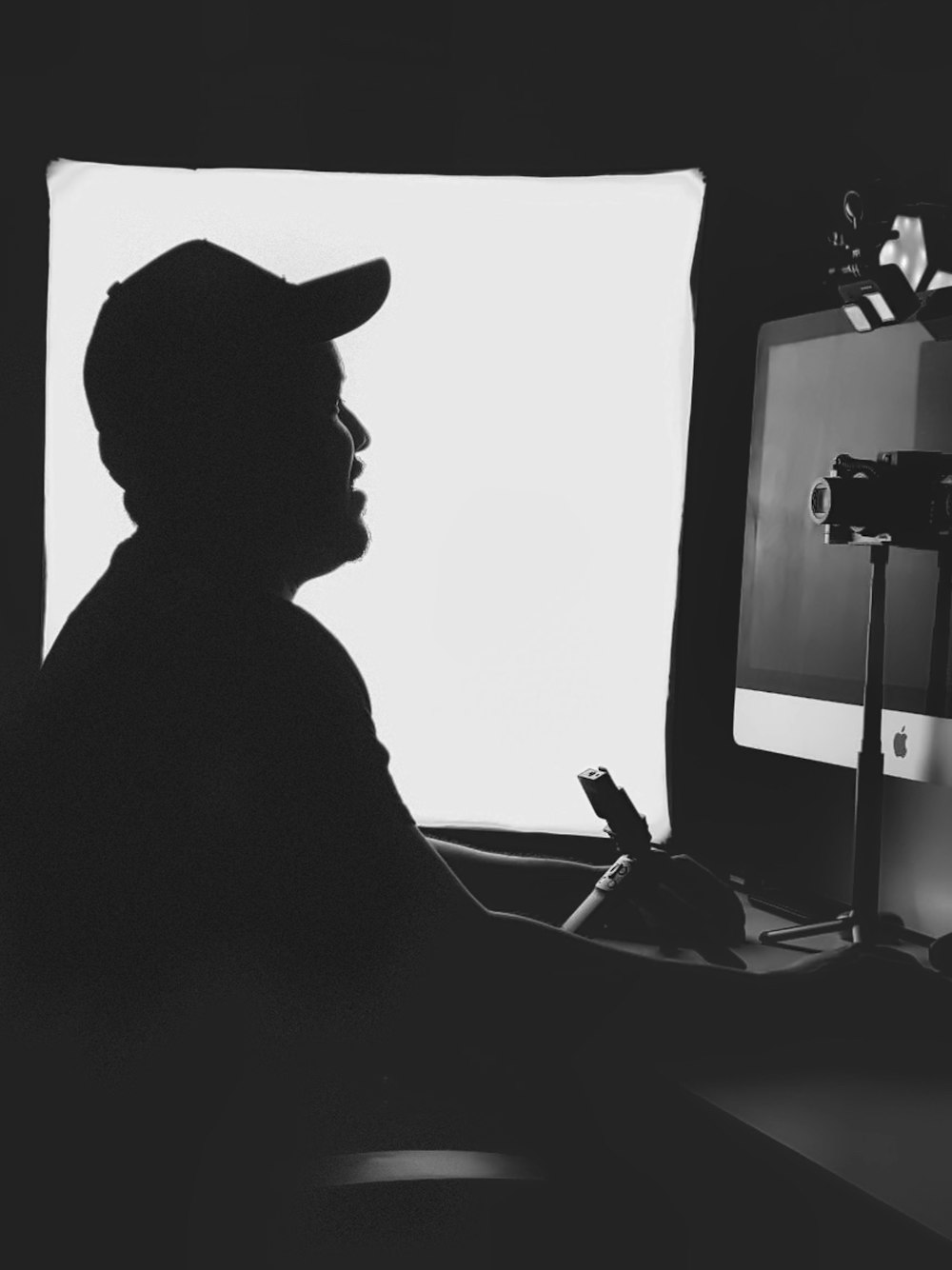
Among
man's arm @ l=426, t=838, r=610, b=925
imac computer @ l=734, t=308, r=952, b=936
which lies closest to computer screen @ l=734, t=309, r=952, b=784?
imac computer @ l=734, t=308, r=952, b=936

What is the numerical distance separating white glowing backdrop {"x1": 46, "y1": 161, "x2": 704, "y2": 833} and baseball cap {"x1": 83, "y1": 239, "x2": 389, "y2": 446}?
38.3 inches

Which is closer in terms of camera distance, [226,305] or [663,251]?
[226,305]

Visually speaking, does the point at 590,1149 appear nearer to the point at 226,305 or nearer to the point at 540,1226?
the point at 540,1226

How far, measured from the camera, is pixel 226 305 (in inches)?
53.8

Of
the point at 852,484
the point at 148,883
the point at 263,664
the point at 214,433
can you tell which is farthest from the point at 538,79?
the point at 148,883

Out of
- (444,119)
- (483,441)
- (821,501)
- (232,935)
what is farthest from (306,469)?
(444,119)

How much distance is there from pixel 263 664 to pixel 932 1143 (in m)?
0.64

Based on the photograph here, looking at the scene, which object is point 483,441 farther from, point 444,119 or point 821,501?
point 821,501

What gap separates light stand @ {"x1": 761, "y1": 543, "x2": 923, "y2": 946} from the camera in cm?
166

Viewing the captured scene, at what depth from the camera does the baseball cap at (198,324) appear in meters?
1.36

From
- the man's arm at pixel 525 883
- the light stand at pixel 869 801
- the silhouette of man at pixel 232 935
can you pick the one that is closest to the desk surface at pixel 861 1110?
the silhouette of man at pixel 232 935

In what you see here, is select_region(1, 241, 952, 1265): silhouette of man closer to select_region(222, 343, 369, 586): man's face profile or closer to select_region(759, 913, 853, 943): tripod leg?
select_region(222, 343, 369, 586): man's face profile

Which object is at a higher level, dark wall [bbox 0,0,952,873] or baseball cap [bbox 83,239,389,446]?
dark wall [bbox 0,0,952,873]

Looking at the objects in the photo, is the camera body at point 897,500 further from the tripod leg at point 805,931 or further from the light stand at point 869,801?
the tripod leg at point 805,931
